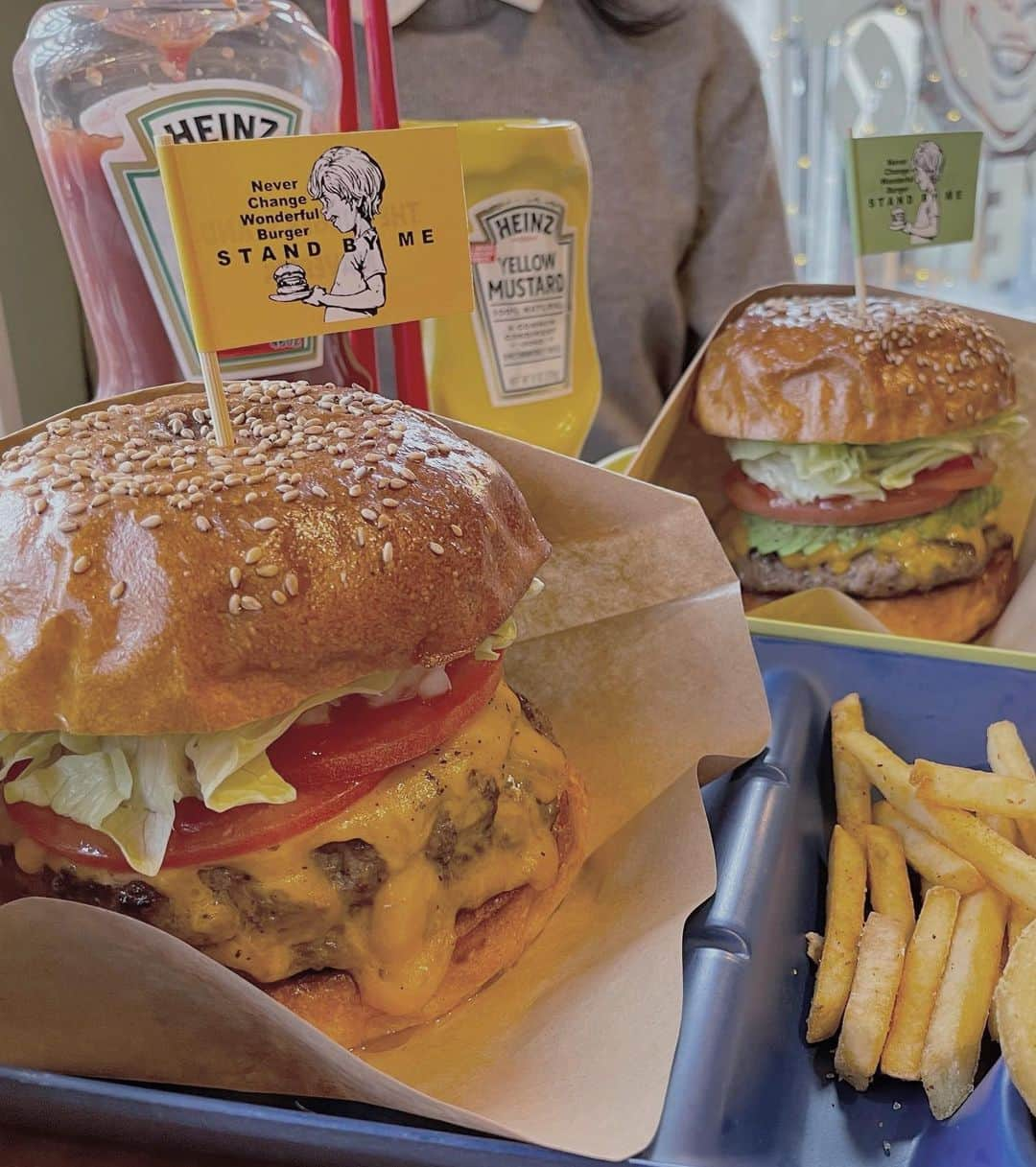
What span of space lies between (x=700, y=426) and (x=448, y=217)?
1.22 metres

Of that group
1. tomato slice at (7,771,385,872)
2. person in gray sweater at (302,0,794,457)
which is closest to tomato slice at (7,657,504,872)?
tomato slice at (7,771,385,872)

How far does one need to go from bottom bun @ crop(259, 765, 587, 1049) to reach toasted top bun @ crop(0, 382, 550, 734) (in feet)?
1.17

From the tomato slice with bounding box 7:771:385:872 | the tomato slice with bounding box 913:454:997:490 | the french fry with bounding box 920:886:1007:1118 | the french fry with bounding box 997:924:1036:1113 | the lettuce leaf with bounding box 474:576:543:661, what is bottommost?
the french fry with bounding box 920:886:1007:1118

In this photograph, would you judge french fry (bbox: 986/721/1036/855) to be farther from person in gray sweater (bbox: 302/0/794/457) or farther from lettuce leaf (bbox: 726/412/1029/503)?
person in gray sweater (bbox: 302/0/794/457)

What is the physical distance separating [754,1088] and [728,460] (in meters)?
1.75

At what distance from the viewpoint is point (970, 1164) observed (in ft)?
3.34

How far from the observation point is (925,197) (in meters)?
2.28

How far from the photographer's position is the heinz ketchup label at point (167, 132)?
1753 millimetres

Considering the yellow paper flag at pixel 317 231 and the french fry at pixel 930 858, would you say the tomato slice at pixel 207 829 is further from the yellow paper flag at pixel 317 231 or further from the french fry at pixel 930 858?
the french fry at pixel 930 858

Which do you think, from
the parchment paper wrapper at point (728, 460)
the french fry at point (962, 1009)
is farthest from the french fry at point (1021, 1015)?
the parchment paper wrapper at point (728, 460)

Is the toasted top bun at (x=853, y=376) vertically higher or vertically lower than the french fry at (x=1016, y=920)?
higher

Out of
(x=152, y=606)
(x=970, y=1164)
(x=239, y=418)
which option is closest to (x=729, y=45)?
(x=239, y=418)

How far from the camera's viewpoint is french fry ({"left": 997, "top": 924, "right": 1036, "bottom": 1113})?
96cm

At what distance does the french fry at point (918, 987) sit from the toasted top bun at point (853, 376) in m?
1.16
